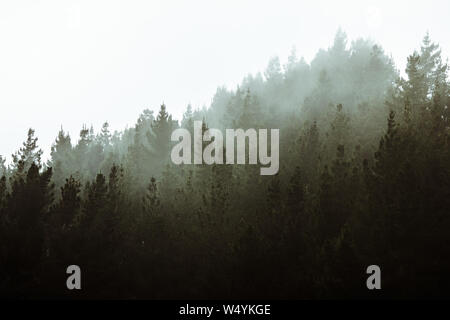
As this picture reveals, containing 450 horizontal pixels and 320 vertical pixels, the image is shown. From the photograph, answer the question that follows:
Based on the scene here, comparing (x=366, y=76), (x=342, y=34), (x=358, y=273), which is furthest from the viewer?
(x=342, y=34)

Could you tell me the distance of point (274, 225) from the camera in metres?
19.8

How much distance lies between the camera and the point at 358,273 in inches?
632

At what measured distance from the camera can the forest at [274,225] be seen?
15695mm

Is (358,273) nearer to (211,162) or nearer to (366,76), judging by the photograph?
(211,162)

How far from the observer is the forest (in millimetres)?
15695

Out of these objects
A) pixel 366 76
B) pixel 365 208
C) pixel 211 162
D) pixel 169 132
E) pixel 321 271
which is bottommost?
pixel 321 271

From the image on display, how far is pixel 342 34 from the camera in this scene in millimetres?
56469

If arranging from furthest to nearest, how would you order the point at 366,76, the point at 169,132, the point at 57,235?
the point at 366,76 < the point at 169,132 < the point at 57,235

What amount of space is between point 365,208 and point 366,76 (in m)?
33.3
